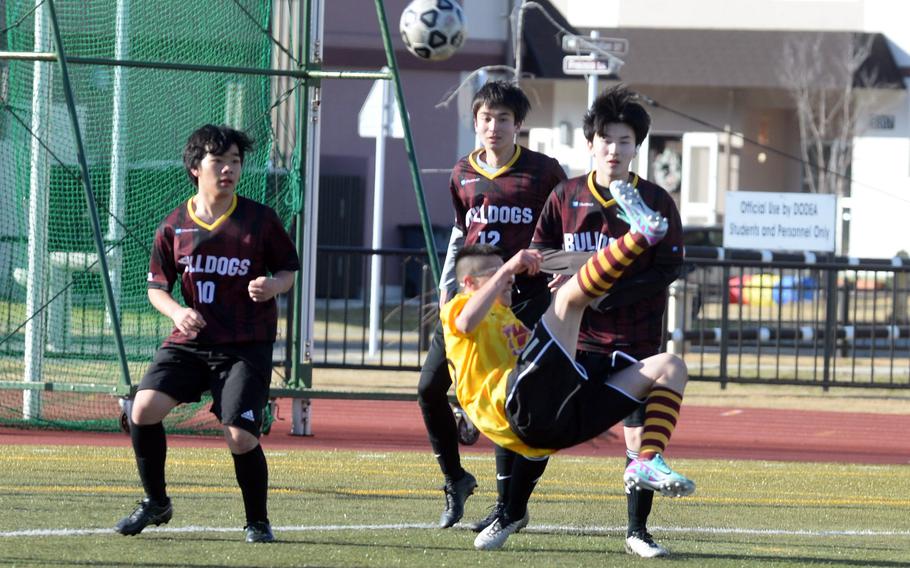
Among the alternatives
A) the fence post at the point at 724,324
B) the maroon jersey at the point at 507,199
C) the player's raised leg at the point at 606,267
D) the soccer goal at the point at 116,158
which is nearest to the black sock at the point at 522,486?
the player's raised leg at the point at 606,267

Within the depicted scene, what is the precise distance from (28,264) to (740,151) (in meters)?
28.2

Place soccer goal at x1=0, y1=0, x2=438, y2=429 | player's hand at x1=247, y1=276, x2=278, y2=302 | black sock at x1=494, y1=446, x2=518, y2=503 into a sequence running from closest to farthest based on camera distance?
player's hand at x1=247, y1=276, x2=278, y2=302
black sock at x1=494, y1=446, x2=518, y2=503
soccer goal at x1=0, y1=0, x2=438, y2=429

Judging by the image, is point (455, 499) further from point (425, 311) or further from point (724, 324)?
point (724, 324)

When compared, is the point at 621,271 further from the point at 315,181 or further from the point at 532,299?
the point at 315,181

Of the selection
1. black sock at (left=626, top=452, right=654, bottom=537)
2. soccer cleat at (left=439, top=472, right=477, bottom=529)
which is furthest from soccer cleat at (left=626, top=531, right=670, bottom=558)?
soccer cleat at (left=439, top=472, right=477, bottom=529)

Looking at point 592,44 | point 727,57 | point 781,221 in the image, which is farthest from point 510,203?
point 727,57

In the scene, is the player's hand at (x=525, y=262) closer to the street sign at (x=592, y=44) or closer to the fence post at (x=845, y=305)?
the street sign at (x=592, y=44)

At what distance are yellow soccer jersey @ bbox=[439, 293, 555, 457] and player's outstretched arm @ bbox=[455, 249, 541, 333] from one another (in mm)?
111

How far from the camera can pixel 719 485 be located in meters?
9.43

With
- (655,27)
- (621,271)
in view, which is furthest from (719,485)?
(655,27)

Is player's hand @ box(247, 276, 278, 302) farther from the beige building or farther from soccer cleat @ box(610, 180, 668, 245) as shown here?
the beige building

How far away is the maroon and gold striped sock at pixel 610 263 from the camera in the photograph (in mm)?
5836

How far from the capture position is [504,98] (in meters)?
7.34

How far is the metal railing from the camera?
16250mm
